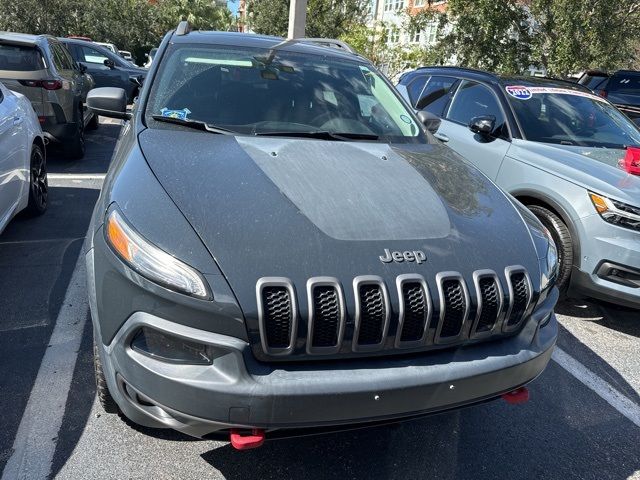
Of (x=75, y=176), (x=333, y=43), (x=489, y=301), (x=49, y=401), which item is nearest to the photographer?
(x=489, y=301)

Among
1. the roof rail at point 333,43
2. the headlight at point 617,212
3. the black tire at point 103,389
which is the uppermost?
the roof rail at point 333,43

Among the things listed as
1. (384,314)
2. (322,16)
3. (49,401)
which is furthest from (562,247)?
(322,16)

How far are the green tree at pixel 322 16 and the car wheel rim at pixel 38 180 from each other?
2443 cm

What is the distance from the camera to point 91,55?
44.3ft

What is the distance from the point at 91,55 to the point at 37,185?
9.79m

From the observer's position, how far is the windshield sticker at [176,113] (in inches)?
117

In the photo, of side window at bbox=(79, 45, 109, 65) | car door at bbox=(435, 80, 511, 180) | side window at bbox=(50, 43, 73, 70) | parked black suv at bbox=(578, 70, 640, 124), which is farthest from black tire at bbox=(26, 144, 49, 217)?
parked black suv at bbox=(578, 70, 640, 124)

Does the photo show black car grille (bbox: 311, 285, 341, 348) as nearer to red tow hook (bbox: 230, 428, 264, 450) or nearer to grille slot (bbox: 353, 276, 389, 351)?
grille slot (bbox: 353, 276, 389, 351)

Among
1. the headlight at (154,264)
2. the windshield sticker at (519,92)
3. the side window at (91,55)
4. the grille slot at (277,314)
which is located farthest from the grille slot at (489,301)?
the side window at (91,55)

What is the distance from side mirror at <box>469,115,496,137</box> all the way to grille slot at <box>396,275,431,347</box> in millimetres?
3257

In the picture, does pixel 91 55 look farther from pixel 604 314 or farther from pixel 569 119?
pixel 604 314

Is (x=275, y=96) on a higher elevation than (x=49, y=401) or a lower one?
higher

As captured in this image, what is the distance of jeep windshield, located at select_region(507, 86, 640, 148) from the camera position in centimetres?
481

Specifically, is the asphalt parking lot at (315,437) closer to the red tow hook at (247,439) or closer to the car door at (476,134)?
the red tow hook at (247,439)
